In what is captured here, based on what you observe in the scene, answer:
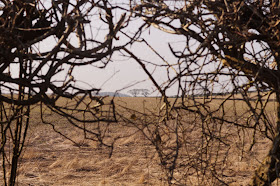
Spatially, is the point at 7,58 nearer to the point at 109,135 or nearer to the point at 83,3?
the point at 83,3

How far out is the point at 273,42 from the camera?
3.68 m

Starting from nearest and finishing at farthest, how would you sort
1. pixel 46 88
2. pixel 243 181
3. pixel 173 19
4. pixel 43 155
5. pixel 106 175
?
pixel 46 88
pixel 173 19
pixel 243 181
pixel 106 175
pixel 43 155

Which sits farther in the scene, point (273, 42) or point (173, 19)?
point (273, 42)

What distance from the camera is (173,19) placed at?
3273 millimetres

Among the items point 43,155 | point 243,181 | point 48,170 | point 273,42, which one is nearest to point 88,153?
point 43,155

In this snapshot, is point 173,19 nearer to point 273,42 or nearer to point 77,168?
point 273,42

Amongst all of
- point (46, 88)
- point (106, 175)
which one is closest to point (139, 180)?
point (106, 175)

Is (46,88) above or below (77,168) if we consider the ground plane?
above

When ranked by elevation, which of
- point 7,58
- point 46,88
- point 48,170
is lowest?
point 48,170

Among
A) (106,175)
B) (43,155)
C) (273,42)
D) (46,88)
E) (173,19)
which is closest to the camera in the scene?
(46,88)

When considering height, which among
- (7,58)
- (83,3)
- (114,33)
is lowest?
(7,58)

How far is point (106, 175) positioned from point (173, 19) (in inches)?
230

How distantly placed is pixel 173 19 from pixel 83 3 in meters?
0.88

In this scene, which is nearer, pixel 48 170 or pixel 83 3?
pixel 83 3
